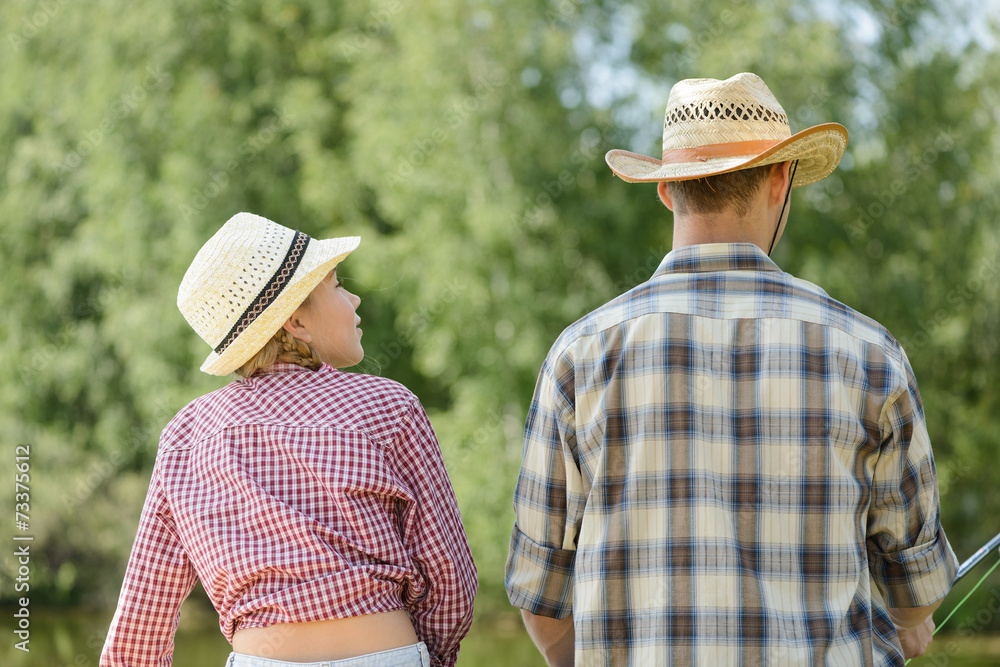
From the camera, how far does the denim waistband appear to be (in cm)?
156

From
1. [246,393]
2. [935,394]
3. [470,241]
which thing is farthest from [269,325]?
[935,394]

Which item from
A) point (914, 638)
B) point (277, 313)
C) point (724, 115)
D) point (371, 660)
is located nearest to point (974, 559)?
point (914, 638)

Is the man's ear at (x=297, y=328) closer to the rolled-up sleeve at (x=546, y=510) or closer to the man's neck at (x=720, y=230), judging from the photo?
the rolled-up sleeve at (x=546, y=510)

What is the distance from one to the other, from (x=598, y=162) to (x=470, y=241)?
1.31 m

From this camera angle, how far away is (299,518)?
5.13 feet

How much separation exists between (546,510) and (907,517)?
1.68ft

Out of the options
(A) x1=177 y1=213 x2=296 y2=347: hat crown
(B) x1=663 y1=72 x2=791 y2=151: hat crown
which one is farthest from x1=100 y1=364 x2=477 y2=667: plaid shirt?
(B) x1=663 y1=72 x2=791 y2=151: hat crown

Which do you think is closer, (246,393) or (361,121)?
(246,393)

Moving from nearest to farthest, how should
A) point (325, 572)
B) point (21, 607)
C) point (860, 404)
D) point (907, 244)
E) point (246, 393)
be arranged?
point (860, 404), point (325, 572), point (246, 393), point (907, 244), point (21, 607)

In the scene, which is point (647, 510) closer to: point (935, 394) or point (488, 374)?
point (488, 374)

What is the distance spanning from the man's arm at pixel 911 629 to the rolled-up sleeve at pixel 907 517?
0.03 metres

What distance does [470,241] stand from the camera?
28.3 feet

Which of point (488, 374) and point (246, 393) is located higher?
point (246, 393)

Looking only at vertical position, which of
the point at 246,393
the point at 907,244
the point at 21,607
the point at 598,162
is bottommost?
the point at 21,607
